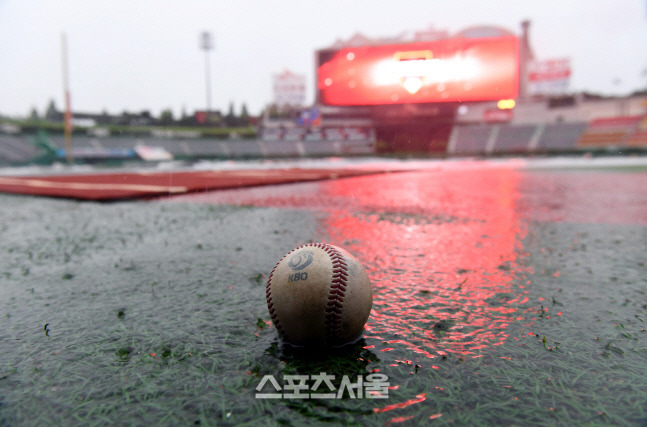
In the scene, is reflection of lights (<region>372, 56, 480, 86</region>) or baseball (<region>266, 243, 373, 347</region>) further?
reflection of lights (<region>372, 56, 480, 86</region>)

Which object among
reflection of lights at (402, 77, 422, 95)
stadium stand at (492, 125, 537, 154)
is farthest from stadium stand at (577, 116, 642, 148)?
reflection of lights at (402, 77, 422, 95)

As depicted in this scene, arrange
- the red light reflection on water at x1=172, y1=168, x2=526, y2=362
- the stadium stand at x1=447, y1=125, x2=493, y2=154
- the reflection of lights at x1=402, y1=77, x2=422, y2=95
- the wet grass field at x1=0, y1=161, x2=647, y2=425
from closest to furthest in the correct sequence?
the wet grass field at x1=0, y1=161, x2=647, y2=425 < the red light reflection on water at x1=172, y1=168, x2=526, y2=362 < the reflection of lights at x1=402, y1=77, x2=422, y2=95 < the stadium stand at x1=447, y1=125, x2=493, y2=154

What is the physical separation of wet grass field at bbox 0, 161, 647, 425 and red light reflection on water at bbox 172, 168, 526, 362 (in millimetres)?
19

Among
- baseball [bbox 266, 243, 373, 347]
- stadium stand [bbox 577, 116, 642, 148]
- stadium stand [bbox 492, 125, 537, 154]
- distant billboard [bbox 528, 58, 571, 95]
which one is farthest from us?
distant billboard [bbox 528, 58, 571, 95]

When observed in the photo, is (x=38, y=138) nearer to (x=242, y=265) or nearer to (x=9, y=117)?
(x=9, y=117)

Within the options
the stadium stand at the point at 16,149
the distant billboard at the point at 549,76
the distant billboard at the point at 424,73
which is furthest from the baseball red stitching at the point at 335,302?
the distant billboard at the point at 549,76

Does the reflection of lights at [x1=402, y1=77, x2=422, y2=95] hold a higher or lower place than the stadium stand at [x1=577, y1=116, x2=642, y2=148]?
higher

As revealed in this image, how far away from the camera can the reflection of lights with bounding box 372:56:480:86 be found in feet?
119

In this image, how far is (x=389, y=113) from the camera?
44625mm

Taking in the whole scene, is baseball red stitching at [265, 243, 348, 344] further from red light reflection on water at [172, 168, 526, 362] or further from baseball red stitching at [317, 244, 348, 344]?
red light reflection on water at [172, 168, 526, 362]

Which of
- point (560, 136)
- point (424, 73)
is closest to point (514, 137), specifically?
point (560, 136)

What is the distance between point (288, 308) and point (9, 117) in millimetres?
51623

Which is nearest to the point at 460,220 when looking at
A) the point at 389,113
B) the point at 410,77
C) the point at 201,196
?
the point at 201,196

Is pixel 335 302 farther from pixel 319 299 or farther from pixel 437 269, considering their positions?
pixel 437 269
